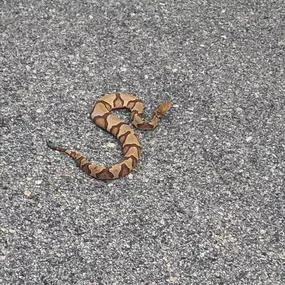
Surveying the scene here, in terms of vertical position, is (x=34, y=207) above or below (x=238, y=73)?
below

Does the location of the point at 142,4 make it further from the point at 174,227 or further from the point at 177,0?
the point at 174,227

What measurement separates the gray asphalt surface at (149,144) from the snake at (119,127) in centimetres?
7

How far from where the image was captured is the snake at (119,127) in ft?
18.1

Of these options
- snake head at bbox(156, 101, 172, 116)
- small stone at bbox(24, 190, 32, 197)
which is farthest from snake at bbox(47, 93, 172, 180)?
small stone at bbox(24, 190, 32, 197)

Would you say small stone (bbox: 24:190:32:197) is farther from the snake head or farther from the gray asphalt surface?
the snake head

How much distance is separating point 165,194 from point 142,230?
47cm

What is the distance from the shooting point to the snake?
5527 millimetres

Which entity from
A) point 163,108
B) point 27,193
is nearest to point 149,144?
point 163,108

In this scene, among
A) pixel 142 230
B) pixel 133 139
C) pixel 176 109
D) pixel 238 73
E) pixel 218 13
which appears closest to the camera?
pixel 142 230

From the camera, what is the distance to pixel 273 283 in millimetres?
4766

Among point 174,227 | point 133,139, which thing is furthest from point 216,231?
point 133,139

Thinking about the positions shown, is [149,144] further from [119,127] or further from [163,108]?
[163,108]

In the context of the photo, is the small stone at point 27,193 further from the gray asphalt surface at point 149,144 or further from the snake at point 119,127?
the snake at point 119,127

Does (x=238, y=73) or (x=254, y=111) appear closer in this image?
(x=254, y=111)
